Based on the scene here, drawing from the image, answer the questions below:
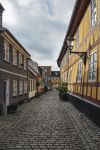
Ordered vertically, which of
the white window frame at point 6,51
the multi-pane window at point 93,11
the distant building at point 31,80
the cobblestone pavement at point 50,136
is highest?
the multi-pane window at point 93,11

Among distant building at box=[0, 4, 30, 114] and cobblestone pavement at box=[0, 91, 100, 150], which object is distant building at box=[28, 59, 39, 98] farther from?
cobblestone pavement at box=[0, 91, 100, 150]

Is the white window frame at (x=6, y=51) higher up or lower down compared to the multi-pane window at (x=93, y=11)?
lower down

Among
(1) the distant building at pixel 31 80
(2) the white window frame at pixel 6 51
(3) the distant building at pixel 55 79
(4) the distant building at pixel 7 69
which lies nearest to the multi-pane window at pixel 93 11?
(4) the distant building at pixel 7 69

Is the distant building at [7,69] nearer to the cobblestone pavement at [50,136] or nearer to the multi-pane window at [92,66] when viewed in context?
the multi-pane window at [92,66]

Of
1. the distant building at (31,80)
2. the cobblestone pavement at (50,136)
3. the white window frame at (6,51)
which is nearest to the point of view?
the cobblestone pavement at (50,136)

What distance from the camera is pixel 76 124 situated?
37.9ft

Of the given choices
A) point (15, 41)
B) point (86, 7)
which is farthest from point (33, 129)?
point (15, 41)

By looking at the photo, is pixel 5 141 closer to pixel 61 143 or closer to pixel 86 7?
pixel 61 143

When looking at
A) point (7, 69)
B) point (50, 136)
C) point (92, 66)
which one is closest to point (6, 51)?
point (7, 69)

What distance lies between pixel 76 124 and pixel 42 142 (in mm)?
3579

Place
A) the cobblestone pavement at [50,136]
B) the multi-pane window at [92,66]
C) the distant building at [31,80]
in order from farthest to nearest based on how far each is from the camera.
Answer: the distant building at [31,80]
the multi-pane window at [92,66]
the cobblestone pavement at [50,136]

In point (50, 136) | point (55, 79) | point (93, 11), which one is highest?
point (93, 11)

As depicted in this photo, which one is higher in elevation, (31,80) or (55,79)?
(55,79)

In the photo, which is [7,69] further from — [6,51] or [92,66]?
[92,66]
